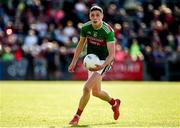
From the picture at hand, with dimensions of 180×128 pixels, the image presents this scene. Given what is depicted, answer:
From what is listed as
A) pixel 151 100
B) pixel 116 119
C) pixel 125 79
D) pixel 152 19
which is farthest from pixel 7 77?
pixel 116 119

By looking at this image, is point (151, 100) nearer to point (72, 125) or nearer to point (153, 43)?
point (72, 125)

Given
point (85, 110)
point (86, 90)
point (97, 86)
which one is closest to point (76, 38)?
point (85, 110)

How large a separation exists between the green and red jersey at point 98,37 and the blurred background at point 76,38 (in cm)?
1933

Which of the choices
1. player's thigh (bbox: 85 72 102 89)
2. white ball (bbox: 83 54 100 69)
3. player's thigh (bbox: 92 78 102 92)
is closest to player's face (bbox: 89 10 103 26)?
white ball (bbox: 83 54 100 69)

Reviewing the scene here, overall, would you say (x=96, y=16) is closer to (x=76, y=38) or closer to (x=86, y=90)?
(x=86, y=90)

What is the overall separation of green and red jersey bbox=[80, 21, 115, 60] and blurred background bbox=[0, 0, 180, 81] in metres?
19.3

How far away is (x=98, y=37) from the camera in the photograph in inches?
504

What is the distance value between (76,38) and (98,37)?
66.7ft

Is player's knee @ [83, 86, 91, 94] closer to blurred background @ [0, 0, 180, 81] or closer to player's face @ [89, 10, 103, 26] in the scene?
player's face @ [89, 10, 103, 26]

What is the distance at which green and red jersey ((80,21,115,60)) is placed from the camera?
12727 millimetres

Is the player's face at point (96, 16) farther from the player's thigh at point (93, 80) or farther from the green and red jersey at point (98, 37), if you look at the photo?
the player's thigh at point (93, 80)

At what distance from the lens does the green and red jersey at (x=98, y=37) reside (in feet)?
41.8

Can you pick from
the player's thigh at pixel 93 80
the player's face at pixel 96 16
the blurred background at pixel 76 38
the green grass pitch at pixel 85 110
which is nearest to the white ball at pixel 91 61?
the player's thigh at pixel 93 80

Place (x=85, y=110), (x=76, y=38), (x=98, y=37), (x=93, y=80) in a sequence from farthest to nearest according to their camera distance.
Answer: (x=76, y=38) < (x=85, y=110) < (x=98, y=37) < (x=93, y=80)
